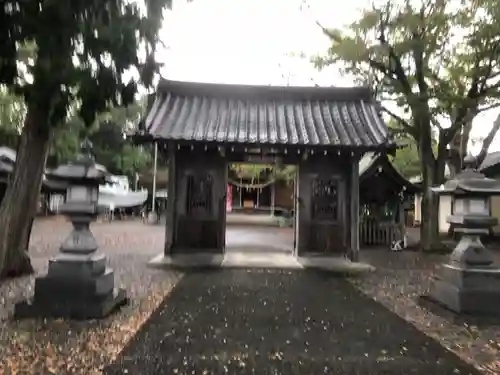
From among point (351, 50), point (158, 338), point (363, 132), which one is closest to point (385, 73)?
point (351, 50)

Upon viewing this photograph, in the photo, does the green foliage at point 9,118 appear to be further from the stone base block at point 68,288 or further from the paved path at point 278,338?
the paved path at point 278,338

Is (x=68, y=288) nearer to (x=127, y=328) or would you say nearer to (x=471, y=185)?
(x=127, y=328)

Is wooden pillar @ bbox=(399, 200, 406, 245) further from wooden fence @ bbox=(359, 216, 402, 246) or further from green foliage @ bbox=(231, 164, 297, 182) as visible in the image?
green foliage @ bbox=(231, 164, 297, 182)

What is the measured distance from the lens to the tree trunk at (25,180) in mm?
7047

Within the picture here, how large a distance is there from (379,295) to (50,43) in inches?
245

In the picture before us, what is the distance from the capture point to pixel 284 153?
34.5 ft

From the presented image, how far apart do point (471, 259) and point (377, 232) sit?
→ 9278mm

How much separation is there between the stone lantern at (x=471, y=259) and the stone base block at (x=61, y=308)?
15.7 feet

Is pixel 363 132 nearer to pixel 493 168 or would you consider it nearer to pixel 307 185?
pixel 307 185

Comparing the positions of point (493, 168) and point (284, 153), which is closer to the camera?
point (284, 153)

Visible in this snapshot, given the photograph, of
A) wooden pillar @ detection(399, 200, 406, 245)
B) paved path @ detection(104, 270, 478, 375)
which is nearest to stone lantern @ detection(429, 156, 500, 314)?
paved path @ detection(104, 270, 478, 375)

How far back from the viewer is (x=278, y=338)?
483 centimetres

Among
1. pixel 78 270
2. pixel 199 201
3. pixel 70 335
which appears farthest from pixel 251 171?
pixel 70 335

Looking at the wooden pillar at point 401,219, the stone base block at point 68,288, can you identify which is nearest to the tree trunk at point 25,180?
the stone base block at point 68,288
